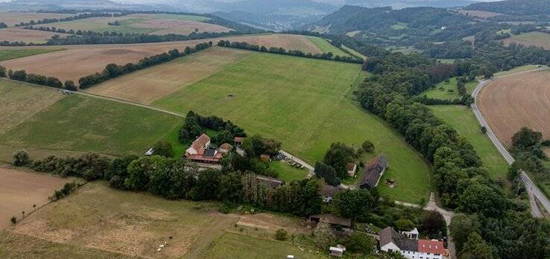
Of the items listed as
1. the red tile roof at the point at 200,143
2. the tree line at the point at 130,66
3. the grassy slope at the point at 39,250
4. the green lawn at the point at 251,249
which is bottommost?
the grassy slope at the point at 39,250

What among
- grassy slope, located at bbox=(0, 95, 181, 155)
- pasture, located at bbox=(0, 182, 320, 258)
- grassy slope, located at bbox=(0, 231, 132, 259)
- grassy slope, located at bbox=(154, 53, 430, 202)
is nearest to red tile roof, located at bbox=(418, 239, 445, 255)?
grassy slope, located at bbox=(154, 53, 430, 202)

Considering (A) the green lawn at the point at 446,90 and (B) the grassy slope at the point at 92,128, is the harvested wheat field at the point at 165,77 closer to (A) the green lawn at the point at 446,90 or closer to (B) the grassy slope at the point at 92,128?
(B) the grassy slope at the point at 92,128

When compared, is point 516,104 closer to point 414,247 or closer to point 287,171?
point 287,171

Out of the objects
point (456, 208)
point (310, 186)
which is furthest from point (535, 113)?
point (310, 186)

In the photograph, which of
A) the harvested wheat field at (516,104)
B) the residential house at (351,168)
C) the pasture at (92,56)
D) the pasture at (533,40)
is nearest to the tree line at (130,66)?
the pasture at (92,56)

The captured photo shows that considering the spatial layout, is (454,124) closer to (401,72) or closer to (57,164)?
(401,72)

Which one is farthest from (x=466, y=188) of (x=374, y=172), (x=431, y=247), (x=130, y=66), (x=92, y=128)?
(x=130, y=66)

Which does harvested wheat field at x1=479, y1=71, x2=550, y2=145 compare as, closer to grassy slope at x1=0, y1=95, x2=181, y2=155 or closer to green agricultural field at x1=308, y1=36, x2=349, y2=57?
green agricultural field at x1=308, y1=36, x2=349, y2=57
